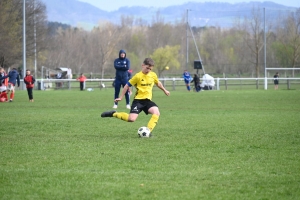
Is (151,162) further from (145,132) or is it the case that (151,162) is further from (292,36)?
(292,36)

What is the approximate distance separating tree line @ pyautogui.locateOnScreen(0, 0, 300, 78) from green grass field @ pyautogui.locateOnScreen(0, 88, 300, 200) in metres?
37.1

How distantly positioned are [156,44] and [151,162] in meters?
89.3

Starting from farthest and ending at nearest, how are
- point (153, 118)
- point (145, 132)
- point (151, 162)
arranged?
point (153, 118) → point (145, 132) → point (151, 162)

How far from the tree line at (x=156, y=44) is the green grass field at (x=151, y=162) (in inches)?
1460

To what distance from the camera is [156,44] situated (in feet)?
321

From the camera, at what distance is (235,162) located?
29.7ft

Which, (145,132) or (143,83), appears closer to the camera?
(145,132)

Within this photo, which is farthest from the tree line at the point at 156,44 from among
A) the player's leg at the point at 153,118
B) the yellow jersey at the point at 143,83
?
the player's leg at the point at 153,118

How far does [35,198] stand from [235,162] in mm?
3451

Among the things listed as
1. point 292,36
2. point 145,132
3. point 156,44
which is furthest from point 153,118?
point 156,44

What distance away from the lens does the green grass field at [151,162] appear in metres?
7.12

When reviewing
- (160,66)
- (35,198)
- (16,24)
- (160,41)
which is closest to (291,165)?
(35,198)

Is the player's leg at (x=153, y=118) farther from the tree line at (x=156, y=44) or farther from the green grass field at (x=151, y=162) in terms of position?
the tree line at (x=156, y=44)

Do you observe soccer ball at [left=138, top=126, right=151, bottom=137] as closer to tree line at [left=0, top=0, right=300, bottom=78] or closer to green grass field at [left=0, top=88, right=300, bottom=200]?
green grass field at [left=0, top=88, right=300, bottom=200]
